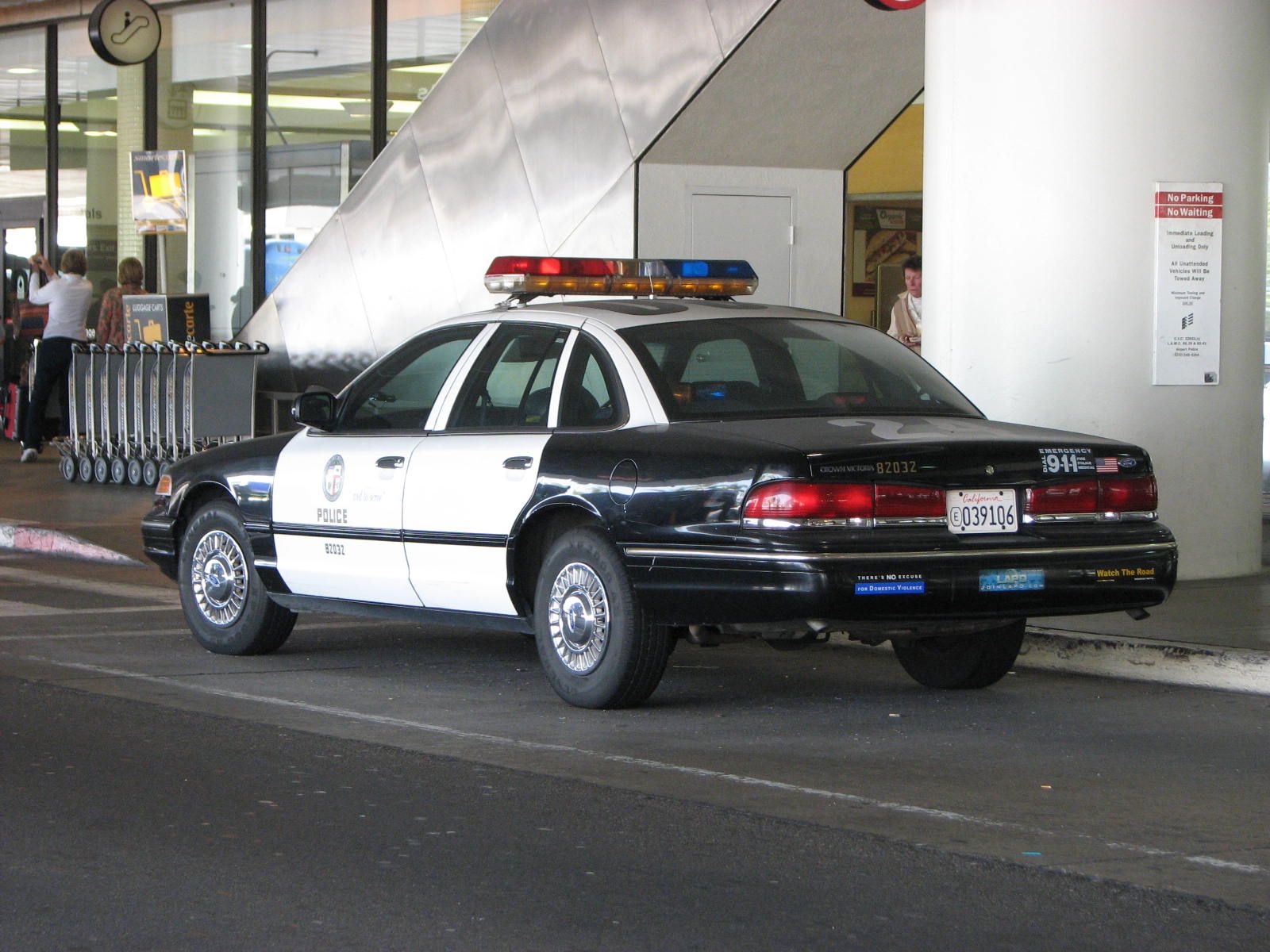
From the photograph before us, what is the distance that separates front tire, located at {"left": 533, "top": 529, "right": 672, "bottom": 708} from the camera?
757cm

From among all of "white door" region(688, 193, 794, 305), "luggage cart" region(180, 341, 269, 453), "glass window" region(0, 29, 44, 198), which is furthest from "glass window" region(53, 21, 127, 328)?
"white door" region(688, 193, 794, 305)

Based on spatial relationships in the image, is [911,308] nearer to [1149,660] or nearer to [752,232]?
[752,232]

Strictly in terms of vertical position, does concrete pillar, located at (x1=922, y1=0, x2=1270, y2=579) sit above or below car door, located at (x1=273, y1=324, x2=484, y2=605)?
above

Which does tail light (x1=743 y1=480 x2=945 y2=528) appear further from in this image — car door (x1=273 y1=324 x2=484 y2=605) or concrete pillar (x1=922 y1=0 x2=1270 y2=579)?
concrete pillar (x1=922 y1=0 x2=1270 y2=579)

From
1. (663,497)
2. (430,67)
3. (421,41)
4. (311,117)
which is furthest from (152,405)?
(663,497)

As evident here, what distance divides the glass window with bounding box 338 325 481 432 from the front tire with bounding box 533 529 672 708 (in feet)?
3.96

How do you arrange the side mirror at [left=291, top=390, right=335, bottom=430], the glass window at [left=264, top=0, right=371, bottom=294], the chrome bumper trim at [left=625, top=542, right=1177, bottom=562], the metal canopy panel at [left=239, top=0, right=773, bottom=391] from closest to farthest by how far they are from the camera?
the chrome bumper trim at [left=625, top=542, right=1177, bottom=562] → the side mirror at [left=291, top=390, right=335, bottom=430] → the metal canopy panel at [left=239, top=0, right=773, bottom=391] → the glass window at [left=264, top=0, right=371, bottom=294]

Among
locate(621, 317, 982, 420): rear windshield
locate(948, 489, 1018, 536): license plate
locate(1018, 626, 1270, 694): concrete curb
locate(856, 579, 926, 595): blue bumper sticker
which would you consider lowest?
locate(1018, 626, 1270, 694): concrete curb

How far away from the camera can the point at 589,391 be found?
8.00m

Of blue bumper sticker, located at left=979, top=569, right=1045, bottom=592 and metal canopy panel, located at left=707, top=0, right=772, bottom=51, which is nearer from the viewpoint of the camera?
blue bumper sticker, located at left=979, top=569, right=1045, bottom=592

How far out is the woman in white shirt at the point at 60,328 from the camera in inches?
786

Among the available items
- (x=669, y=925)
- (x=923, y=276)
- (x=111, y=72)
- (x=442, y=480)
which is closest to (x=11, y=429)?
(x=111, y=72)

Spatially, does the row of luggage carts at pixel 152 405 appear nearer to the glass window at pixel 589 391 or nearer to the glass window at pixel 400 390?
the glass window at pixel 400 390

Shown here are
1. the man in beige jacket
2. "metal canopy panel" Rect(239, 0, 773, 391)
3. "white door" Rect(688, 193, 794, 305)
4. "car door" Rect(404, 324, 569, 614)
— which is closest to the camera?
"car door" Rect(404, 324, 569, 614)
